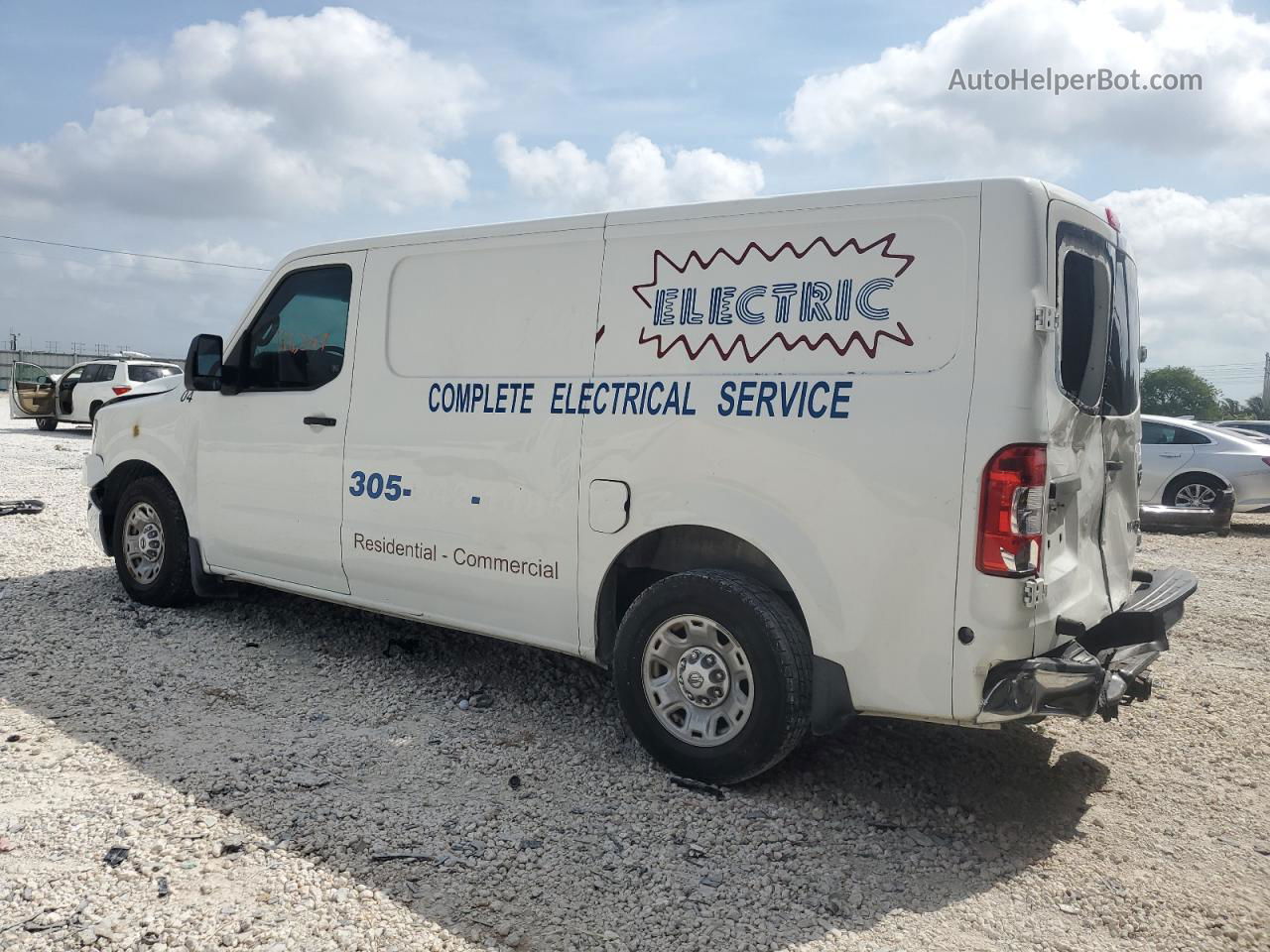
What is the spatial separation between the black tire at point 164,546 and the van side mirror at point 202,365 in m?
0.92

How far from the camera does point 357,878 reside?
337cm

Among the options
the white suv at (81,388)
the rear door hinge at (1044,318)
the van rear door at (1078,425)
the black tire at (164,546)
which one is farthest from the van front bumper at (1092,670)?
the white suv at (81,388)

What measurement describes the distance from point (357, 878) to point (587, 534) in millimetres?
1685

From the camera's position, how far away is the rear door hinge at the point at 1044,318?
3.51m

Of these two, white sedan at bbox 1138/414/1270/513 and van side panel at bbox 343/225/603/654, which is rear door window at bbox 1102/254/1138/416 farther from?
white sedan at bbox 1138/414/1270/513

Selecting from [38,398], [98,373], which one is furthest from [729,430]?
[38,398]

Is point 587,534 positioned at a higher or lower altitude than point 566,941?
higher

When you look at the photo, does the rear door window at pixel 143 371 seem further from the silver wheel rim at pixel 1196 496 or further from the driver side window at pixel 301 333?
the silver wheel rim at pixel 1196 496

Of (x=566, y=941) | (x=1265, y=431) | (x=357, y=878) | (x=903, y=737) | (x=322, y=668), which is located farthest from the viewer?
(x=1265, y=431)

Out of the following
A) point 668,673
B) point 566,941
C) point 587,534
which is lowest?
point 566,941

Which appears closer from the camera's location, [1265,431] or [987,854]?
[987,854]

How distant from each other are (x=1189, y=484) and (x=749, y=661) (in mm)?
11300

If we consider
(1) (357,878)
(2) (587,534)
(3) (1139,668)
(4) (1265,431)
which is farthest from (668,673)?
(4) (1265,431)

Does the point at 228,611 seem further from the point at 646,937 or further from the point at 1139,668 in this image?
the point at 1139,668
